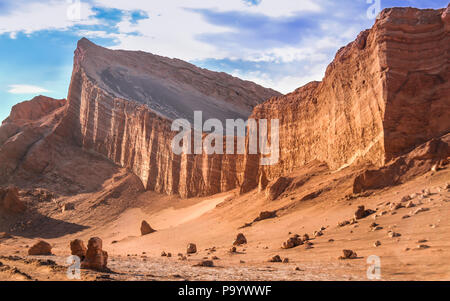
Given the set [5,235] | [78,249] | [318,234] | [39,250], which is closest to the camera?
[78,249]

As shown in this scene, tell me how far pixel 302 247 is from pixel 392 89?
26.3 ft

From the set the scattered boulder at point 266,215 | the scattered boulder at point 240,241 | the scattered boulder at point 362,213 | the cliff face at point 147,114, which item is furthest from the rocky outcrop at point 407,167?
the cliff face at point 147,114

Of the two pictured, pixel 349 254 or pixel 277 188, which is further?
pixel 277 188

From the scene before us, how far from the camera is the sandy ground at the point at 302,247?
8.94m

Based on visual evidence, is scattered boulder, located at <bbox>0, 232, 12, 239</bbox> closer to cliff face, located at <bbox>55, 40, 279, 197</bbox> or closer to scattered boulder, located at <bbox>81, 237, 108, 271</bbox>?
cliff face, located at <bbox>55, 40, 279, 197</bbox>

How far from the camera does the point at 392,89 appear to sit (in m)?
17.1

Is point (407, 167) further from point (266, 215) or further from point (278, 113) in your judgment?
point (278, 113)

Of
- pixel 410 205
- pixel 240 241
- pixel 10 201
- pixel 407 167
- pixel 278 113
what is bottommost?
pixel 240 241

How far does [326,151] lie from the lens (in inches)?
848

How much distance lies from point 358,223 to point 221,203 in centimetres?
1421

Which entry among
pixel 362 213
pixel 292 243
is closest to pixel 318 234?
pixel 292 243

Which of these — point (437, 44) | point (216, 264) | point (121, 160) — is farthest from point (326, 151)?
point (121, 160)

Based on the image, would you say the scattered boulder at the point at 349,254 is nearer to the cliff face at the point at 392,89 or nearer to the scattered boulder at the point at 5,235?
the cliff face at the point at 392,89

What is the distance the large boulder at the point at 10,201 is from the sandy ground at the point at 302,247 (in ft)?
20.0
